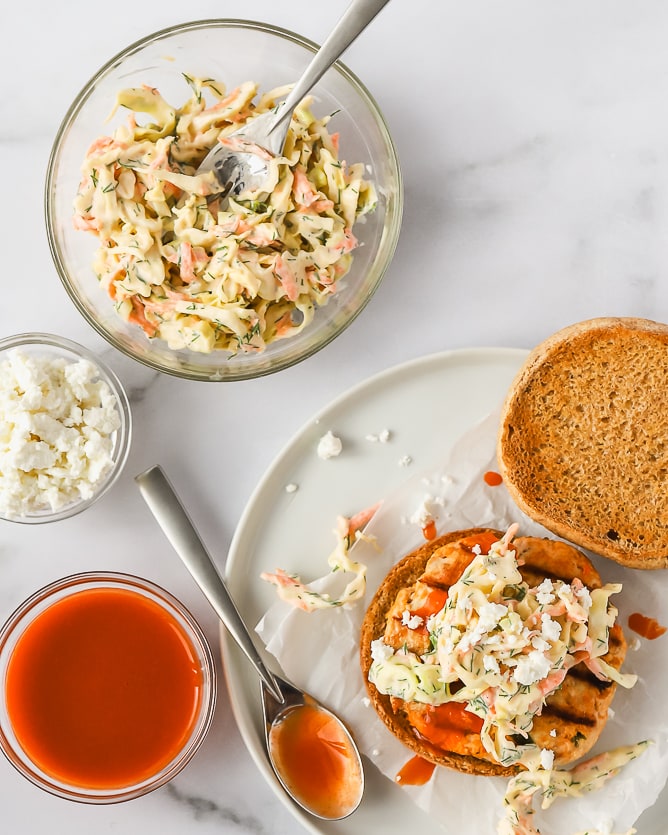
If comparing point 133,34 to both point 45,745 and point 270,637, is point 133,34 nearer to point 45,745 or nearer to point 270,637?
point 270,637

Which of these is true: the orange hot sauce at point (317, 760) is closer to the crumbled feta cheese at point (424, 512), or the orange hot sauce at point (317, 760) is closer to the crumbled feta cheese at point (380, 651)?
the crumbled feta cheese at point (380, 651)

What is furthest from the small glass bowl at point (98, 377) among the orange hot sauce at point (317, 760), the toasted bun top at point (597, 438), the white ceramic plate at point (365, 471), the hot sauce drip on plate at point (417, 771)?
the hot sauce drip on plate at point (417, 771)

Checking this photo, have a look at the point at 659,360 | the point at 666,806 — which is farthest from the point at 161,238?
the point at 666,806

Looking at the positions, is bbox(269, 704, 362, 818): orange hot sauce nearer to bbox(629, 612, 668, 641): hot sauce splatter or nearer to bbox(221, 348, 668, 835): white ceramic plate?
bbox(221, 348, 668, 835): white ceramic plate

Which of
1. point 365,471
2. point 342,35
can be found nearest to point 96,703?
point 365,471

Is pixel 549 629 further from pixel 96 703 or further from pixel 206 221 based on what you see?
pixel 206 221

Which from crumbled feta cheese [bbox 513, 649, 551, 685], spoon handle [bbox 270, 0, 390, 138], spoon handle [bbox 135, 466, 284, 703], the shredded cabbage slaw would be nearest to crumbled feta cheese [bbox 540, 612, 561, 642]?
crumbled feta cheese [bbox 513, 649, 551, 685]
